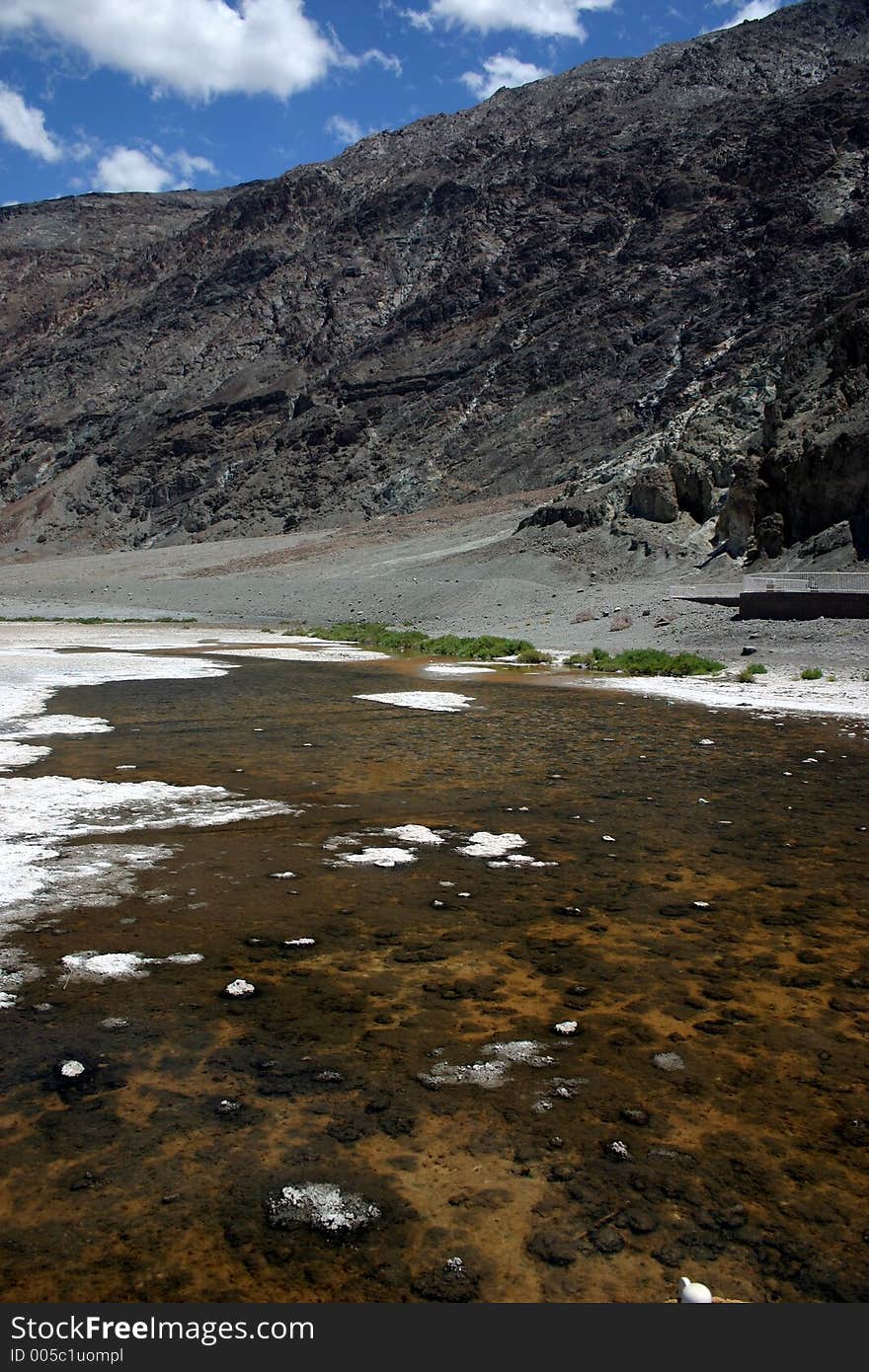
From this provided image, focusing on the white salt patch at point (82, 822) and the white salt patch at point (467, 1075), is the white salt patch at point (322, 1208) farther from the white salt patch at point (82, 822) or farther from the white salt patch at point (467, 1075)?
the white salt patch at point (82, 822)

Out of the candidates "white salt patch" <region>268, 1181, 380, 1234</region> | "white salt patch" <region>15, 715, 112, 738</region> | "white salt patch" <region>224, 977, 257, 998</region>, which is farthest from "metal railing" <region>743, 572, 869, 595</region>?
"white salt patch" <region>268, 1181, 380, 1234</region>

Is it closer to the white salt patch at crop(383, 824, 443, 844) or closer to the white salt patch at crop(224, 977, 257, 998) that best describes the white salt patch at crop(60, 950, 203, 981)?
the white salt patch at crop(224, 977, 257, 998)

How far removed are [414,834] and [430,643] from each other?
21425mm

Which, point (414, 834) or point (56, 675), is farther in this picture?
point (56, 675)

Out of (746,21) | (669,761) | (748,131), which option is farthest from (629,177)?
(669,761)

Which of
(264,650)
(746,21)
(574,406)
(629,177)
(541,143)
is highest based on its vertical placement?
(746,21)

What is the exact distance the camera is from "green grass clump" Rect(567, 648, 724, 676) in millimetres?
20141

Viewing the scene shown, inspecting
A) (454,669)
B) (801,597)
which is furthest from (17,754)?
(801,597)

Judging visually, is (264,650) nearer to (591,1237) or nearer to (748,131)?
(591,1237)

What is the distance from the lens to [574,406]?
68.6 meters

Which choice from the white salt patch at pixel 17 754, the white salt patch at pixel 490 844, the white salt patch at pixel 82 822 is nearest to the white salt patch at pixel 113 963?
the white salt patch at pixel 82 822

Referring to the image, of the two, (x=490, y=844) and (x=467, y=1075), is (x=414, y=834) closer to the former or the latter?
(x=490, y=844)

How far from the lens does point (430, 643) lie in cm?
2838

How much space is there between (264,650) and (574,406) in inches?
1872
